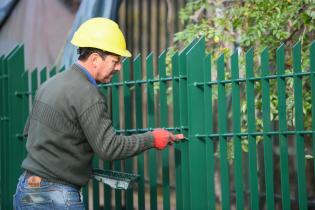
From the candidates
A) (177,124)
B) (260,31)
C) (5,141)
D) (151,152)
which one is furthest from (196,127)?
(5,141)

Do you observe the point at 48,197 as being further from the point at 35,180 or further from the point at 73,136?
the point at 73,136

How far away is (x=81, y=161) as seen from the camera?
5.00m

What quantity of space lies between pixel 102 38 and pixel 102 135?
0.59m

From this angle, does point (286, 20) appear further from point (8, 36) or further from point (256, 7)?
point (8, 36)

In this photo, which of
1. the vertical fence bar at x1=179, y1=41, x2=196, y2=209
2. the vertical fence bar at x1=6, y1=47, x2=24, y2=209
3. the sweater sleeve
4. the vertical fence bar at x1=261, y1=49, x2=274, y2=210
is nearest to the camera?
the sweater sleeve

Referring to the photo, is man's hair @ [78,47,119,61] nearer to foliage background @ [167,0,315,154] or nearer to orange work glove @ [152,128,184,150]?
orange work glove @ [152,128,184,150]

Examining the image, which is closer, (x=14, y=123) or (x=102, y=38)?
(x=102, y=38)

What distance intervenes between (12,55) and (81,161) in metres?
2.37

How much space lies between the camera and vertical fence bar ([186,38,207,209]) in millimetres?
5633

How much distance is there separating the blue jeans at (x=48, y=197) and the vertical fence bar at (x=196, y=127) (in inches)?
36.9

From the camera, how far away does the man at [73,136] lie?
4.85 meters

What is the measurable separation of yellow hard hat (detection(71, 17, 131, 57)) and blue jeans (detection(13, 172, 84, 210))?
2.59 feet

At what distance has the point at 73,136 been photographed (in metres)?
4.93

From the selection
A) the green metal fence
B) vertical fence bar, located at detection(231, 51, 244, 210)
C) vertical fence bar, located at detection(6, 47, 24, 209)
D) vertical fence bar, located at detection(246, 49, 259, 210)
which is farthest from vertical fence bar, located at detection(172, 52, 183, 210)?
vertical fence bar, located at detection(6, 47, 24, 209)
